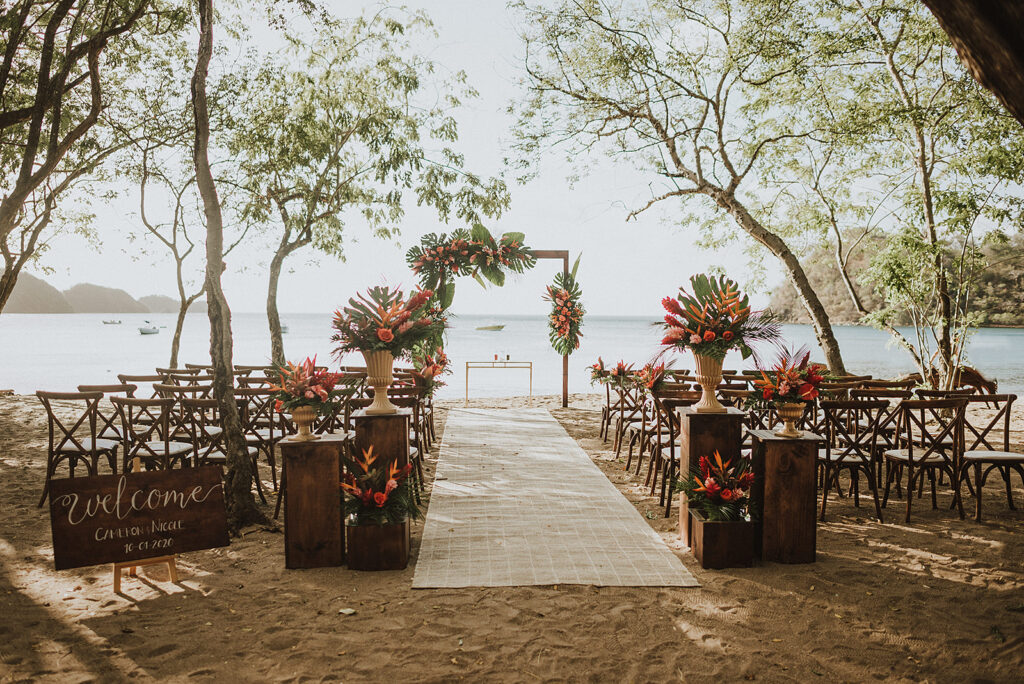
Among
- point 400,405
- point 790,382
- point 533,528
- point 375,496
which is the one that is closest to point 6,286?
point 400,405

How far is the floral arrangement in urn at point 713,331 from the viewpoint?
409cm

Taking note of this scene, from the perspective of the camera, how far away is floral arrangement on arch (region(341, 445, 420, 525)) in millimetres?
3619

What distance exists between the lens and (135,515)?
320 cm

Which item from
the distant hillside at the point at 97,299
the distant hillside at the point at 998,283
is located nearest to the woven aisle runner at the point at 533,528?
the distant hillside at the point at 998,283

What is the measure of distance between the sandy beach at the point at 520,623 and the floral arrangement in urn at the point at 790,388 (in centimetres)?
91

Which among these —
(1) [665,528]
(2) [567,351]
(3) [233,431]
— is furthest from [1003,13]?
(2) [567,351]

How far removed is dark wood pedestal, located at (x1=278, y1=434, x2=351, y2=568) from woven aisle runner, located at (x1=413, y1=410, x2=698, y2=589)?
609mm

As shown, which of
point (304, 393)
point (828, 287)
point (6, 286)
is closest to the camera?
point (304, 393)

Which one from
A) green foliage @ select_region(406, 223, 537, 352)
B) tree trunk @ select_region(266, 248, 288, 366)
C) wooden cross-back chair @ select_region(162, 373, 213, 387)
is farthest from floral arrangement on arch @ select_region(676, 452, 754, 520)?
tree trunk @ select_region(266, 248, 288, 366)

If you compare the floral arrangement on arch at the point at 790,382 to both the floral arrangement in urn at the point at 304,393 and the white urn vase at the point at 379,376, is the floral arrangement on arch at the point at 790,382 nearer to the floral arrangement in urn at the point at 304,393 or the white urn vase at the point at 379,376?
the white urn vase at the point at 379,376

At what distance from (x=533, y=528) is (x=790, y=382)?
6.73 feet

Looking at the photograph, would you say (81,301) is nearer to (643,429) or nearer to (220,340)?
(220,340)

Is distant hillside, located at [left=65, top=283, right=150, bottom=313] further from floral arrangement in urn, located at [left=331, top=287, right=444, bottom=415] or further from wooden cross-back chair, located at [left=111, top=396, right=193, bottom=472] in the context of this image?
floral arrangement in urn, located at [left=331, top=287, right=444, bottom=415]

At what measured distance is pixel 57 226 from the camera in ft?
43.4
